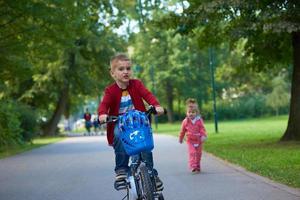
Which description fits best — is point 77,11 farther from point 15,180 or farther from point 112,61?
point 112,61

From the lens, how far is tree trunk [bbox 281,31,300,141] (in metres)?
21.0

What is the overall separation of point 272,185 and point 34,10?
1264cm

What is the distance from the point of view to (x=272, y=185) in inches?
397

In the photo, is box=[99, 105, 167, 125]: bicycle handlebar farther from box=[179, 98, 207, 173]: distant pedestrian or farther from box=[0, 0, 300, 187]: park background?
box=[179, 98, 207, 173]: distant pedestrian

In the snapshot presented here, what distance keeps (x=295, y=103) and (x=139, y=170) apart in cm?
1579

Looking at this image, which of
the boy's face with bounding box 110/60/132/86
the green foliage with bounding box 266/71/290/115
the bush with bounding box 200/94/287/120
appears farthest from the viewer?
the bush with bounding box 200/94/287/120

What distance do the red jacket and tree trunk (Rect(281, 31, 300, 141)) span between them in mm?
14456

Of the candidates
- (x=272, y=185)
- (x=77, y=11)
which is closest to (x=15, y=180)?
(x=272, y=185)

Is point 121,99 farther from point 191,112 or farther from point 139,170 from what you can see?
point 191,112

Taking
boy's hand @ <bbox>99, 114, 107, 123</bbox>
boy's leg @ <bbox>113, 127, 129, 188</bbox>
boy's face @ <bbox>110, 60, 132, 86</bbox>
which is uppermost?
boy's face @ <bbox>110, 60, 132, 86</bbox>

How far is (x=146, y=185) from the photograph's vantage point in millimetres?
6555

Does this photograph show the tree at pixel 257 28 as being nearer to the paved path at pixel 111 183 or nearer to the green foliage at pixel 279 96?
the paved path at pixel 111 183

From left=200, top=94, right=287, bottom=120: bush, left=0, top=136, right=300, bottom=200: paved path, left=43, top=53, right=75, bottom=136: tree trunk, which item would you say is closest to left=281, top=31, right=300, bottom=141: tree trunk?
left=0, top=136, right=300, bottom=200: paved path

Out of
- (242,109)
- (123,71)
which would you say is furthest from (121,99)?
(242,109)
